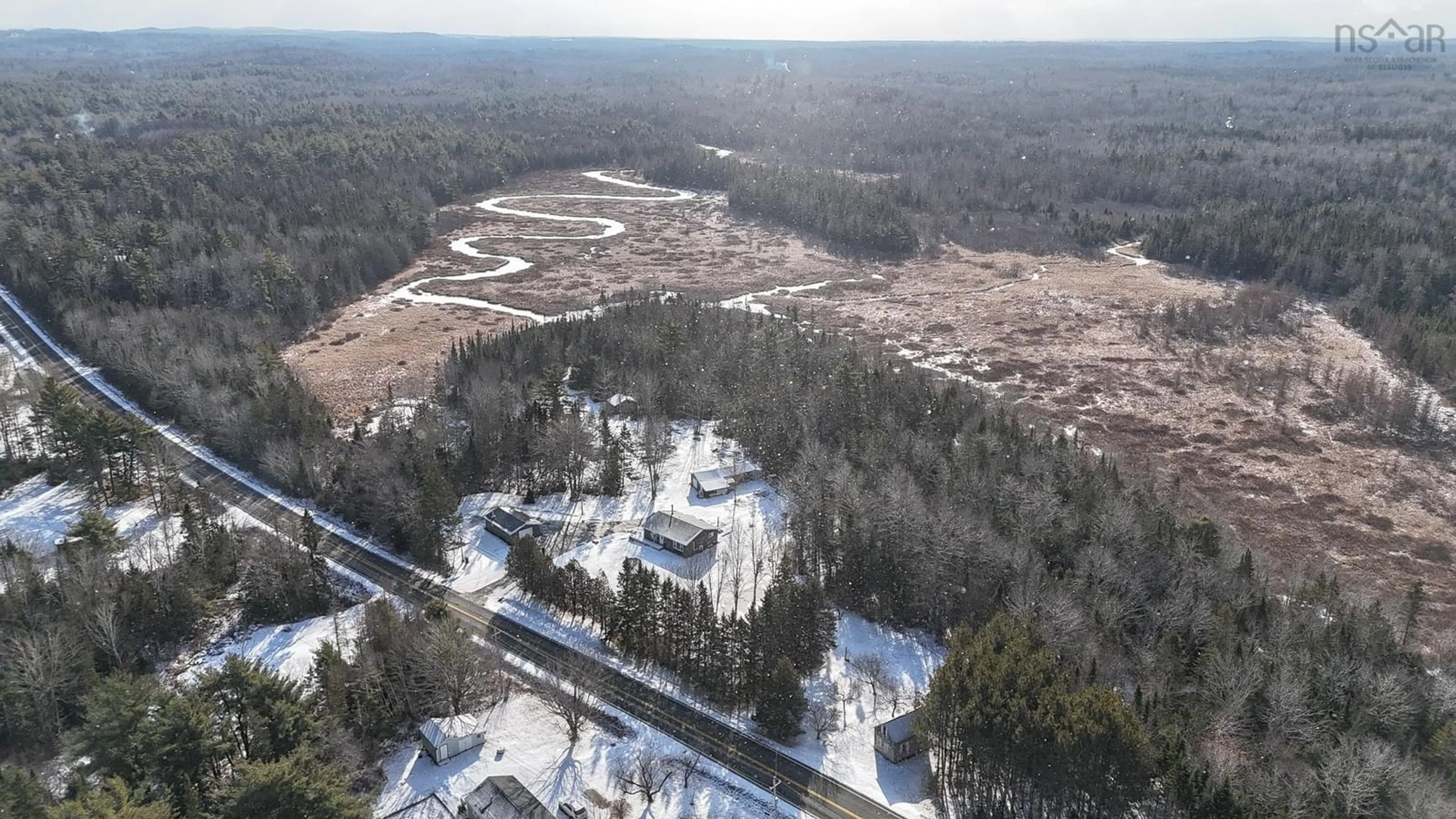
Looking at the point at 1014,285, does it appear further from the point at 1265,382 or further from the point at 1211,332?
the point at 1265,382

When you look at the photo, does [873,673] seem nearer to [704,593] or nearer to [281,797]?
[704,593]

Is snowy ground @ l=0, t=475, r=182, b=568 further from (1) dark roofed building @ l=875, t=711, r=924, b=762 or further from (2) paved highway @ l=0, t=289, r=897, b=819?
(1) dark roofed building @ l=875, t=711, r=924, b=762

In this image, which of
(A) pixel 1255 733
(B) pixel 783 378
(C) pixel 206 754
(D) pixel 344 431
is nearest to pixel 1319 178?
(B) pixel 783 378

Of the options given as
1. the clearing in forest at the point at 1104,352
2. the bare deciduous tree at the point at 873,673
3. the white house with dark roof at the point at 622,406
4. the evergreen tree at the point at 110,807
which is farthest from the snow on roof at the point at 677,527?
the clearing in forest at the point at 1104,352

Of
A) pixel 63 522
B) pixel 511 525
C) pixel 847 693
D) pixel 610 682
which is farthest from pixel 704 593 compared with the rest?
pixel 63 522

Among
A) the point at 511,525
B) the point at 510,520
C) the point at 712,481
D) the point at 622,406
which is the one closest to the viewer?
the point at 511,525

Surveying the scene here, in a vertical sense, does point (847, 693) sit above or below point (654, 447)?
below

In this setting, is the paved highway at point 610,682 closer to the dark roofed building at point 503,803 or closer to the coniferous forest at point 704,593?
the coniferous forest at point 704,593
